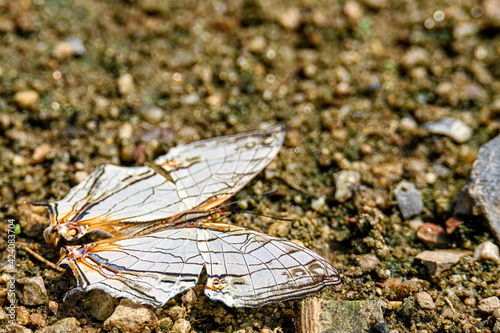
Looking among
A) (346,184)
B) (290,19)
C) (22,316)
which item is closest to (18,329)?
(22,316)

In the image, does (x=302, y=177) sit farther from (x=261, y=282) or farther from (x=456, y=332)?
(x=456, y=332)

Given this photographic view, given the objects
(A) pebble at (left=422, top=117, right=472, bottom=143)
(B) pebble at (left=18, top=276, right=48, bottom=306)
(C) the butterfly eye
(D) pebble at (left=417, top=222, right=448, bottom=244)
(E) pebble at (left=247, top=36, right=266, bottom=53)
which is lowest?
(B) pebble at (left=18, top=276, right=48, bottom=306)

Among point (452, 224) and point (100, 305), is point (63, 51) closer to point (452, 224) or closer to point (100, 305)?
point (100, 305)

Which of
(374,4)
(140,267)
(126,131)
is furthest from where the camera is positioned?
(374,4)

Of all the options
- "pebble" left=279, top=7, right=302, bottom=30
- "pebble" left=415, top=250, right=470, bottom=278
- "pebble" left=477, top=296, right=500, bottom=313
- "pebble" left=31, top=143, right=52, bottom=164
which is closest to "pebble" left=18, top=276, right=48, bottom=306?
"pebble" left=31, top=143, right=52, bottom=164

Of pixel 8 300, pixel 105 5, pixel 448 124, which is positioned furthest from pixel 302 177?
pixel 105 5

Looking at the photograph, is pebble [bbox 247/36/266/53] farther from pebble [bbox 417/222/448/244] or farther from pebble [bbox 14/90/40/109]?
pebble [bbox 417/222/448/244]
